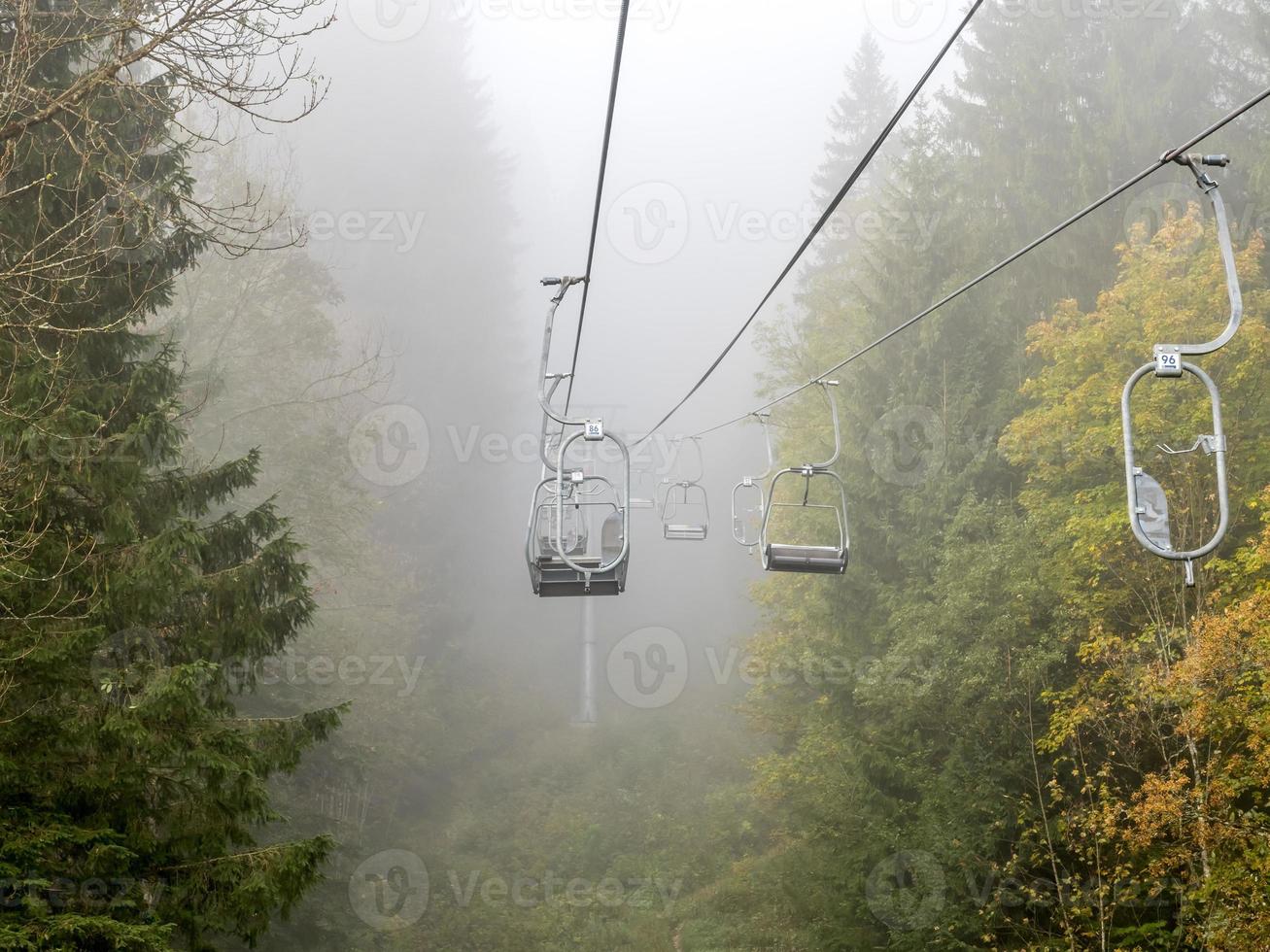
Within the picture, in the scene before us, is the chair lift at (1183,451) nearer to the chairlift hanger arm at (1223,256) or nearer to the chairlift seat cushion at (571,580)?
the chairlift hanger arm at (1223,256)

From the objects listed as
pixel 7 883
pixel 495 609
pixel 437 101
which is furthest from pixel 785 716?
pixel 437 101

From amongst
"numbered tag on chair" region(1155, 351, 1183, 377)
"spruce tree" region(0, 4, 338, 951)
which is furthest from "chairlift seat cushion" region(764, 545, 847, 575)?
"numbered tag on chair" region(1155, 351, 1183, 377)

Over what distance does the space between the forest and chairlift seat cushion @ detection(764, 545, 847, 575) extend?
3583mm

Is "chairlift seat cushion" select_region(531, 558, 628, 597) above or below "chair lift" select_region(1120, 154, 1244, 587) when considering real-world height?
below

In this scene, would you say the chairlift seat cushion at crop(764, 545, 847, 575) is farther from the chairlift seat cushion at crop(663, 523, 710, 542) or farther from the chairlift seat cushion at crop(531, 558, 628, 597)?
the chairlift seat cushion at crop(663, 523, 710, 542)

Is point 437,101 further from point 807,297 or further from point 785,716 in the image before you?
point 785,716

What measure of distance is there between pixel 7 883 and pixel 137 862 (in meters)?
1.59

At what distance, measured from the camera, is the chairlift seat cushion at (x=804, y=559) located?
9445mm

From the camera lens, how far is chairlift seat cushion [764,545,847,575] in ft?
31.0

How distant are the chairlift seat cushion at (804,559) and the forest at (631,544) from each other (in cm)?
358

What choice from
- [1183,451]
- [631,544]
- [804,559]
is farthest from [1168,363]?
[631,544]

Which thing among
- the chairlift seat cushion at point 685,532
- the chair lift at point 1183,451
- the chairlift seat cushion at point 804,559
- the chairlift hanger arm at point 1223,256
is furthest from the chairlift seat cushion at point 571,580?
the chairlift hanger arm at point 1223,256

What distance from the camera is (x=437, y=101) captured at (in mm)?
39188

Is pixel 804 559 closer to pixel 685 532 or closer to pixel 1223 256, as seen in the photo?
pixel 685 532
